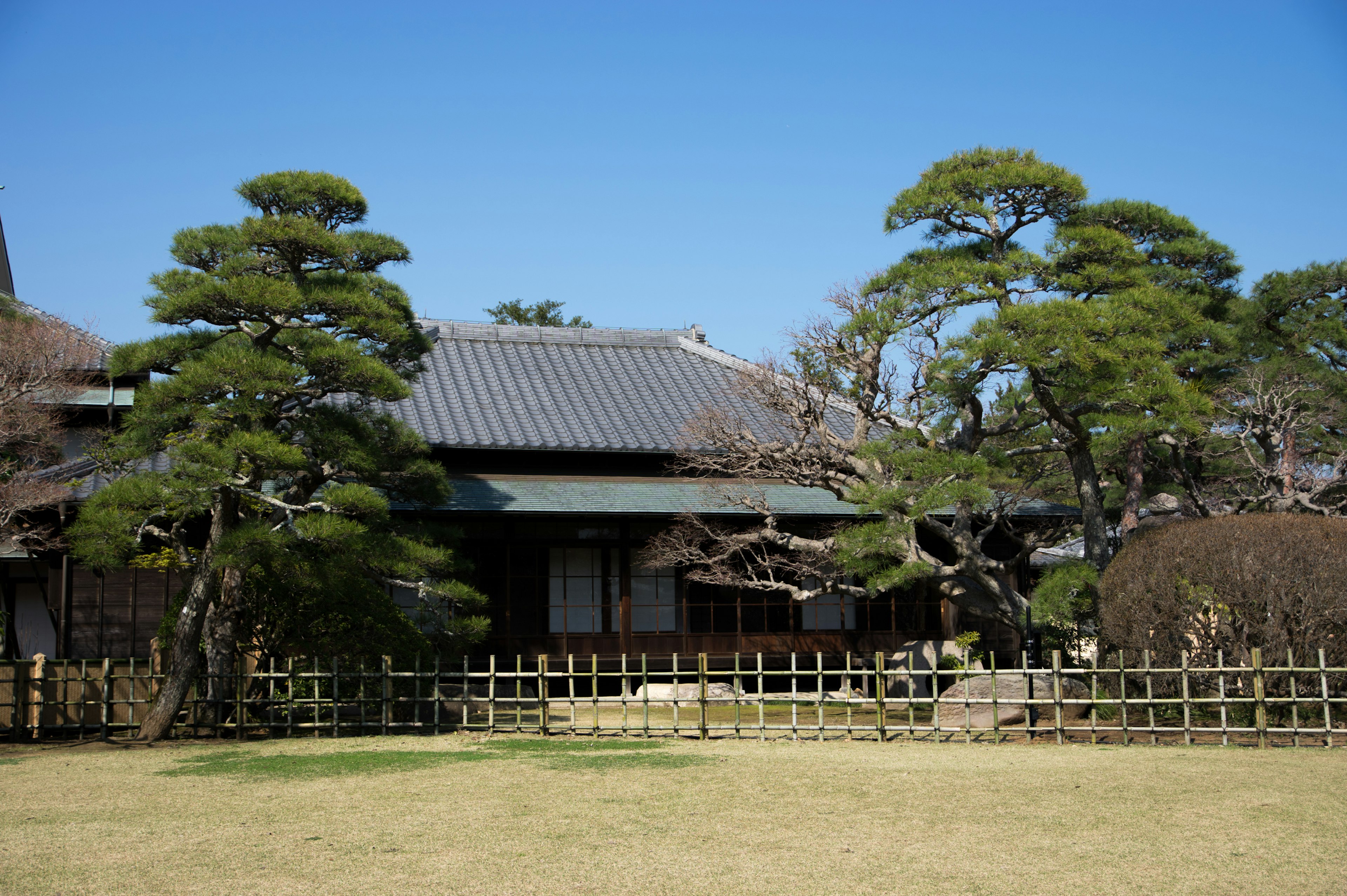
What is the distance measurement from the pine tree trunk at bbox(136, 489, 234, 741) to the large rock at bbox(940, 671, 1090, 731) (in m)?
7.53

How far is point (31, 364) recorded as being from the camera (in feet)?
46.4

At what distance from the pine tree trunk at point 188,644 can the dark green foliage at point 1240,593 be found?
30.5 ft

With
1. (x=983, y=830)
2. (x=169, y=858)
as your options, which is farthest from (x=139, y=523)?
(x=983, y=830)

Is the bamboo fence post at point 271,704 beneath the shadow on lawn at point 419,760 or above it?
above

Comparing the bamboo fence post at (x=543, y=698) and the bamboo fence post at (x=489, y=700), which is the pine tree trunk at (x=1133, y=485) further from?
the bamboo fence post at (x=489, y=700)

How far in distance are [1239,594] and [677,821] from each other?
21.7 ft

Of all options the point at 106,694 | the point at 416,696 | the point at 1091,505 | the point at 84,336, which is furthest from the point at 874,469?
the point at 84,336

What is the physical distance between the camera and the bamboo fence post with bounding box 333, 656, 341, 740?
37.5 feet

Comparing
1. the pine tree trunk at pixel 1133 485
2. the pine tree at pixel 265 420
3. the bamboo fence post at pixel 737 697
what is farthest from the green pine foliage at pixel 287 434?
the pine tree trunk at pixel 1133 485

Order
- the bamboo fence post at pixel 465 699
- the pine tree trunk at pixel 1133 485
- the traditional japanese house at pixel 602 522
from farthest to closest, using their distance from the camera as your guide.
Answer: the traditional japanese house at pixel 602 522 → the pine tree trunk at pixel 1133 485 → the bamboo fence post at pixel 465 699

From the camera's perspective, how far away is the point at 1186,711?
10.4 m

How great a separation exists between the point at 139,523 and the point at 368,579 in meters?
2.35

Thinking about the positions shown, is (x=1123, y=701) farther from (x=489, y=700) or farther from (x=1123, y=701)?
(x=489, y=700)

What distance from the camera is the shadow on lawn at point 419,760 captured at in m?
9.23
